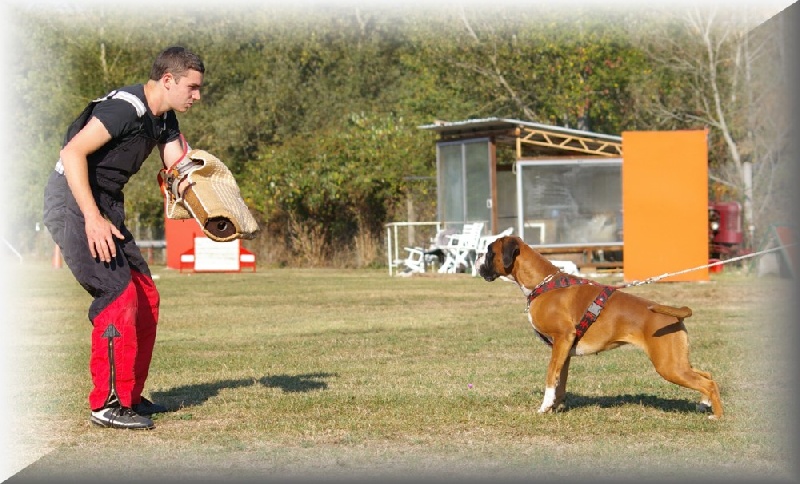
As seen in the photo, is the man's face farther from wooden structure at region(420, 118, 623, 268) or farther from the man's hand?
wooden structure at region(420, 118, 623, 268)

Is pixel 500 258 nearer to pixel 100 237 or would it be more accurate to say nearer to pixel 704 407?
pixel 704 407

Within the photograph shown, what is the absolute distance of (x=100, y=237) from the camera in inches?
275

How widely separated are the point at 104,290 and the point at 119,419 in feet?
2.50

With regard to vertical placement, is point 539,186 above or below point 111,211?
above

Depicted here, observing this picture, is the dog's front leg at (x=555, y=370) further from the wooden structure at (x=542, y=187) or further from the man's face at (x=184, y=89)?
the wooden structure at (x=542, y=187)

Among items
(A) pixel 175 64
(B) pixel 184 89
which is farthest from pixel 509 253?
(A) pixel 175 64

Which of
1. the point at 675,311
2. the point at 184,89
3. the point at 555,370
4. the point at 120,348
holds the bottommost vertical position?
the point at 555,370

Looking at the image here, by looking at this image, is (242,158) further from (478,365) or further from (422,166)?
(478,365)

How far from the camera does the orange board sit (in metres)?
22.4

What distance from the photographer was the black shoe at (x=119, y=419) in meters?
7.29

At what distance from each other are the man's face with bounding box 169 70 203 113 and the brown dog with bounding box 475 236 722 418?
88.0 inches

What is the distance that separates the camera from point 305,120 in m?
38.7

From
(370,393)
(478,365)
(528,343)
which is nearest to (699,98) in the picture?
(528,343)

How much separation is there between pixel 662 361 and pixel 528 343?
514cm
